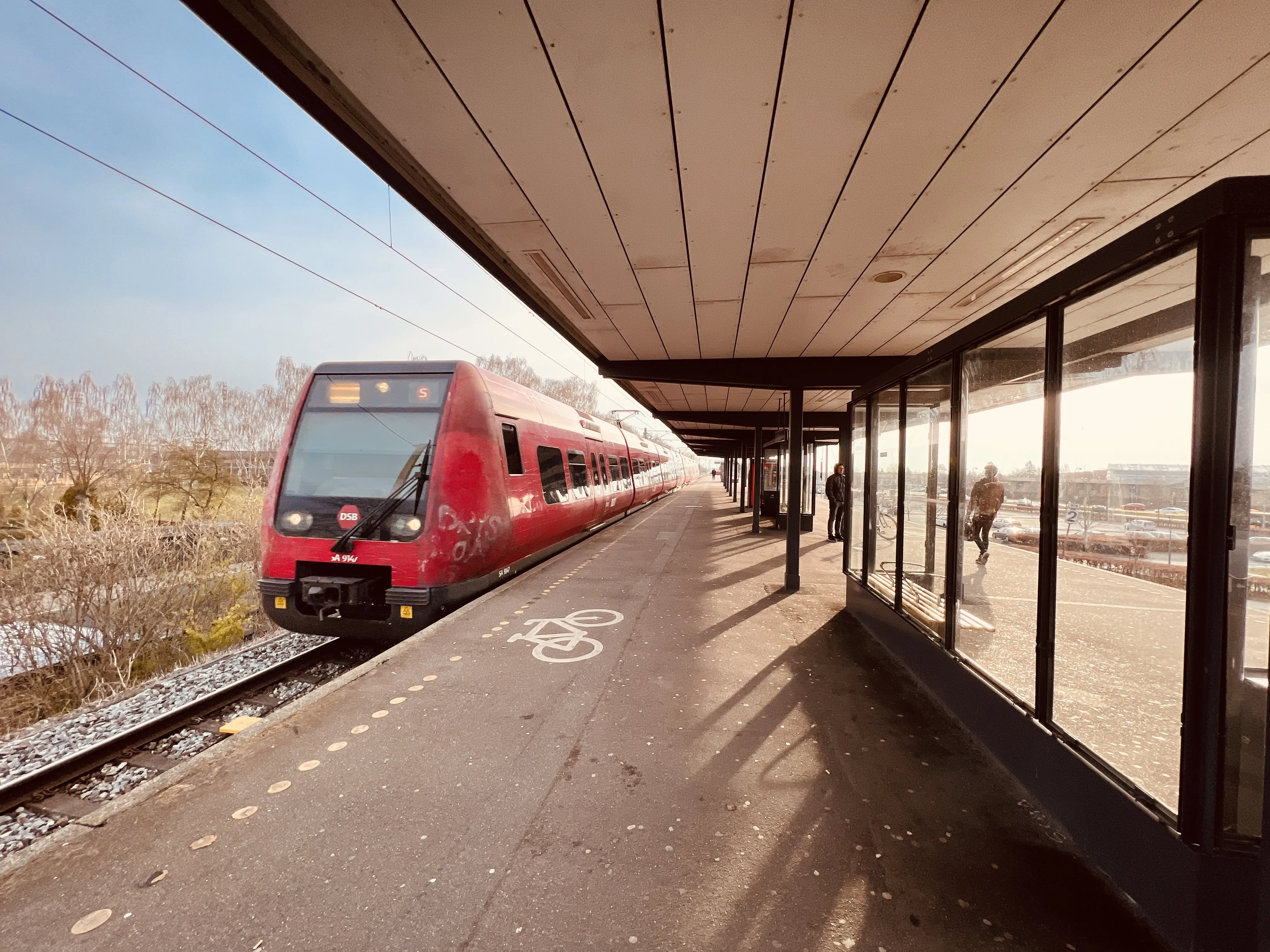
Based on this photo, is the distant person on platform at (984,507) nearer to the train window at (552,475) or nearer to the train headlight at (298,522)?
the train window at (552,475)

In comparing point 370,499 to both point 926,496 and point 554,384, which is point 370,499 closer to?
point 926,496

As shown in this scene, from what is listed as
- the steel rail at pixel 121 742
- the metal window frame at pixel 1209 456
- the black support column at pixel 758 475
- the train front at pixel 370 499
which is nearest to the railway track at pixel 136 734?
the steel rail at pixel 121 742

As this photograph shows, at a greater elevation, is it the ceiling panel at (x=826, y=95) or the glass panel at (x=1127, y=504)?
the ceiling panel at (x=826, y=95)

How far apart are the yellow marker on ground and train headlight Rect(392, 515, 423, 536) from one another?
178 centimetres

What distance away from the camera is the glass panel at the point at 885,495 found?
5180mm

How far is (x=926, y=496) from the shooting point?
4.89 meters

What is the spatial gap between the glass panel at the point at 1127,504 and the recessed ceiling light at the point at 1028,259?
1009 millimetres

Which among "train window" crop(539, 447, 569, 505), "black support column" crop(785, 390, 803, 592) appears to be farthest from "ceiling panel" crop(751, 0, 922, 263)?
"train window" crop(539, 447, 569, 505)

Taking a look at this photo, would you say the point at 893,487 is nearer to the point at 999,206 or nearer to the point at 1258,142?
the point at 999,206

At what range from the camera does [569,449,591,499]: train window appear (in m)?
9.15

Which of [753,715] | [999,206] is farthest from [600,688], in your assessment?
[999,206]

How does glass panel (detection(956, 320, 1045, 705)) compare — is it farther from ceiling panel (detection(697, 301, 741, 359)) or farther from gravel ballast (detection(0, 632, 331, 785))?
gravel ballast (detection(0, 632, 331, 785))

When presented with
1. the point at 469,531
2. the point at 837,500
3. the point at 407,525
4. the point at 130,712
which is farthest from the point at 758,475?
the point at 130,712

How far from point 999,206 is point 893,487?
309 cm
